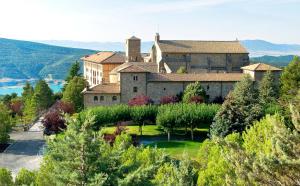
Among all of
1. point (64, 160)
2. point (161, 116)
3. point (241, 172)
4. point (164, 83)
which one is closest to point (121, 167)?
point (64, 160)

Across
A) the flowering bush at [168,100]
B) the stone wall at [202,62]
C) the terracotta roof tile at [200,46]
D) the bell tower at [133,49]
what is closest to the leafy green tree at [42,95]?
the bell tower at [133,49]

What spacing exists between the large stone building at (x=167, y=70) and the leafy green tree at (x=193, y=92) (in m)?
1.92

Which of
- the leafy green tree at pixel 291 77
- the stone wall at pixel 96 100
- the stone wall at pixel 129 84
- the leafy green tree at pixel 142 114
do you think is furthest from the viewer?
the leafy green tree at pixel 291 77

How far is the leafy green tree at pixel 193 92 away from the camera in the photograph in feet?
181

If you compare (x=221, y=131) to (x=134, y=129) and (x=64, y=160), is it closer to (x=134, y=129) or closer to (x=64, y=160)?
(x=134, y=129)

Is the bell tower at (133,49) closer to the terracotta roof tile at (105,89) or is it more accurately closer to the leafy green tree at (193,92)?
the terracotta roof tile at (105,89)

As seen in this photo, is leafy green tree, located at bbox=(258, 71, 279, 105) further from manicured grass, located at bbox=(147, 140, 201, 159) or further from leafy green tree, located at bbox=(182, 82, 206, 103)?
manicured grass, located at bbox=(147, 140, 201, 159)

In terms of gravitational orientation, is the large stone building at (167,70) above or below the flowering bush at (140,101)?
above

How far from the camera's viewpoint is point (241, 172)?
45.7ft

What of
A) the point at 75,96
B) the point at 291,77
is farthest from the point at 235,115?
the point at 75,96

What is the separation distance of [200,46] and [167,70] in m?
8.76

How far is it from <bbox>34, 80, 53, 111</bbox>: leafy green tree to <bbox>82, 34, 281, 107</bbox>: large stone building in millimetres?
9268

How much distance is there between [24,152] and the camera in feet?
151

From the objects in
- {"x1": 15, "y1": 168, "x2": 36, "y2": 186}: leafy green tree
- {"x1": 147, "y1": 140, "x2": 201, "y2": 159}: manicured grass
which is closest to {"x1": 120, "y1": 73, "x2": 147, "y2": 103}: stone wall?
{"x1": 147, "y1": 140, "x2": 201, "y2": 159}: manicured grass
